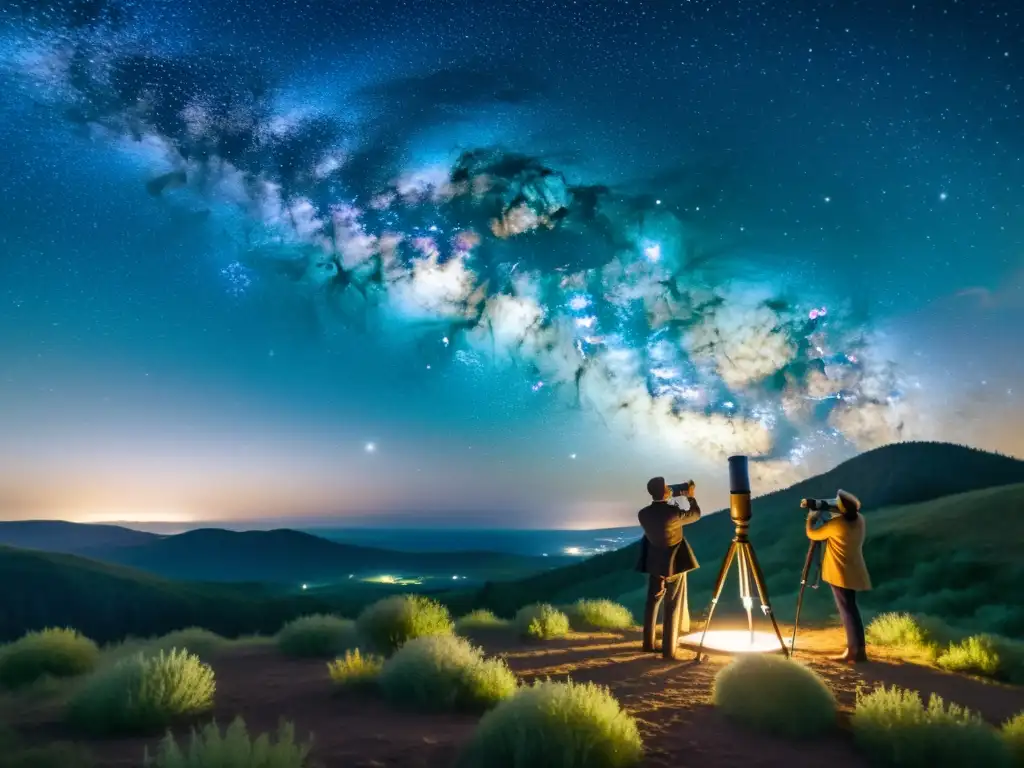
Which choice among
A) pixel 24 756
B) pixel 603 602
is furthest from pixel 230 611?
pixel 24 756

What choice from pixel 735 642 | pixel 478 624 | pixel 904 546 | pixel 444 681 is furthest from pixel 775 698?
pixel 904 546

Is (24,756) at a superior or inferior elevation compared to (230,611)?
superior

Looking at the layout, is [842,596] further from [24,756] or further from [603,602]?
[24,756]

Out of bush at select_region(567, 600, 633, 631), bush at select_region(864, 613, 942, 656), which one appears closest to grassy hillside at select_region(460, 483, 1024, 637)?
bush at select_region(864, 613, 942, 656)

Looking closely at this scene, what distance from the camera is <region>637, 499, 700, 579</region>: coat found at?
10.5m

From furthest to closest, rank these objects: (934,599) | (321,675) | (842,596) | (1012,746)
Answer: (934,599)
(842,596)
(321,675)
(1012,746)

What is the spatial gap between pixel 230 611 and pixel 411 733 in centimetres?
6191

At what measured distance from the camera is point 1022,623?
17.1 m

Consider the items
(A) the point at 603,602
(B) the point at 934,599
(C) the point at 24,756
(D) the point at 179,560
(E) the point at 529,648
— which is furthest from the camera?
(D) the point at 179,560

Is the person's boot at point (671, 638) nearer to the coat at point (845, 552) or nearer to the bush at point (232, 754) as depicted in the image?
the coat at point (845, 552)

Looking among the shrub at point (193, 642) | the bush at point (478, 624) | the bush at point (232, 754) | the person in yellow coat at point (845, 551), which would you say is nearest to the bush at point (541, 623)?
the bush at point (478, 624)

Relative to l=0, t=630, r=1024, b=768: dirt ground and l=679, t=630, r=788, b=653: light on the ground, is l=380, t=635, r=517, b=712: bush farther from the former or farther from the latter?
l=679, t=630, r=788, b=653: light on the ground

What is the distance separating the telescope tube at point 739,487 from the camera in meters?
9.88

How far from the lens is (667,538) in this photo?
1052 cm
